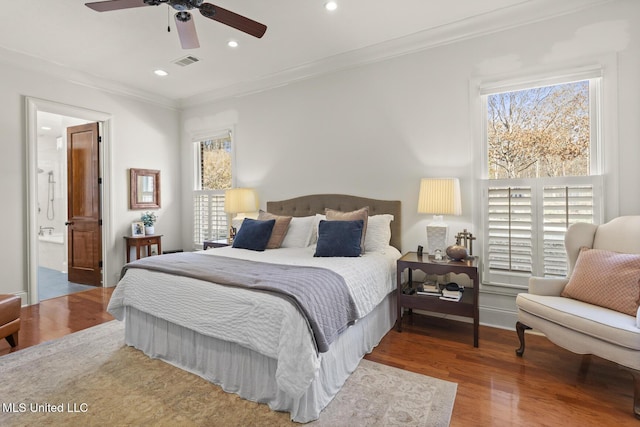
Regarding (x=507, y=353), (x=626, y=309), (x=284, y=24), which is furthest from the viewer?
(x=284, y=24)

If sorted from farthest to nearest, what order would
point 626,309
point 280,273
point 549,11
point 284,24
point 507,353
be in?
point 284,24 → point 549,11 → point 507,353 → point 280,273 → point 626,309

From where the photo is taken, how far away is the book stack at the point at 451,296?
113 inches

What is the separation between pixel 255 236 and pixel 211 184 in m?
2.37

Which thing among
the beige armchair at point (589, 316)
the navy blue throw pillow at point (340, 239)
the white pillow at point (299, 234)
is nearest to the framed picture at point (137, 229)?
the white pillow at point (299, 234)

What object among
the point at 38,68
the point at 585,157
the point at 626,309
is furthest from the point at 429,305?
the point at 38,68

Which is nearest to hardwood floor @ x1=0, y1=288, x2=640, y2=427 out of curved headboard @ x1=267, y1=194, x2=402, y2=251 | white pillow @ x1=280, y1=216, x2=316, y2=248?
curved headboard @ x1=267, y1=194, x2=402, y2=251

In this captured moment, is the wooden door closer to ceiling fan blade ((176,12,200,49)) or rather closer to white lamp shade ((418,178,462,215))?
ceiling fan blade ((176,12,200,49))

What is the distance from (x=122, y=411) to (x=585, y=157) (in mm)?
4004

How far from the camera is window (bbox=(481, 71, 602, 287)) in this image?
112 inches

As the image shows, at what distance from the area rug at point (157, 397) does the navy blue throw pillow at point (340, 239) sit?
37.4 inches

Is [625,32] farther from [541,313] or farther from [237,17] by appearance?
[237,17]

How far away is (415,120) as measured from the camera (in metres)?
3.55

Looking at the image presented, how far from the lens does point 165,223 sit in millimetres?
5500

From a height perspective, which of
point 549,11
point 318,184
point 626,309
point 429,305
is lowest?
point 429,305
